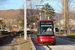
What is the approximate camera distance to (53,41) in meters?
17.2

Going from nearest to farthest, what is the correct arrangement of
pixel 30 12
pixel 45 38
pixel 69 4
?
pixel 45 38
pixel 69 4
pixel 30 12

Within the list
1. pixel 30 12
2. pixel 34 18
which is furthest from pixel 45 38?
pixel 34 18

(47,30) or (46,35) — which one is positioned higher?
(47,30)

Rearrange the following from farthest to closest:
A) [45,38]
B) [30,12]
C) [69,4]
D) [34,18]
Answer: [34,18], [30,12], [69,4], [45,38]

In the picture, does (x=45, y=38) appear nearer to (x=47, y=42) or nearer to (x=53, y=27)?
(x=47, y=42)

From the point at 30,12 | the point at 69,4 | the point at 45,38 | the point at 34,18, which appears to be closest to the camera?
the point at 45,38

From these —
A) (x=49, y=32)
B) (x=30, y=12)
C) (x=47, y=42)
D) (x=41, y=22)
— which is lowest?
(x=47, y=42)

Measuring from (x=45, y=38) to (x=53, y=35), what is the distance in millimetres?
956

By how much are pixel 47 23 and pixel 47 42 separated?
215 cm

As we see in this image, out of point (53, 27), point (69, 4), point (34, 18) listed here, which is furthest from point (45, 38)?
point (34, 18)

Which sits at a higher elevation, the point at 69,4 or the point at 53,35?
the point at 69,4

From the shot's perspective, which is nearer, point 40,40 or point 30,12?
point 40,40

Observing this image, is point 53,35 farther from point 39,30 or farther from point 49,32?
point 39,30

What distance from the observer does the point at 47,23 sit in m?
17.5
